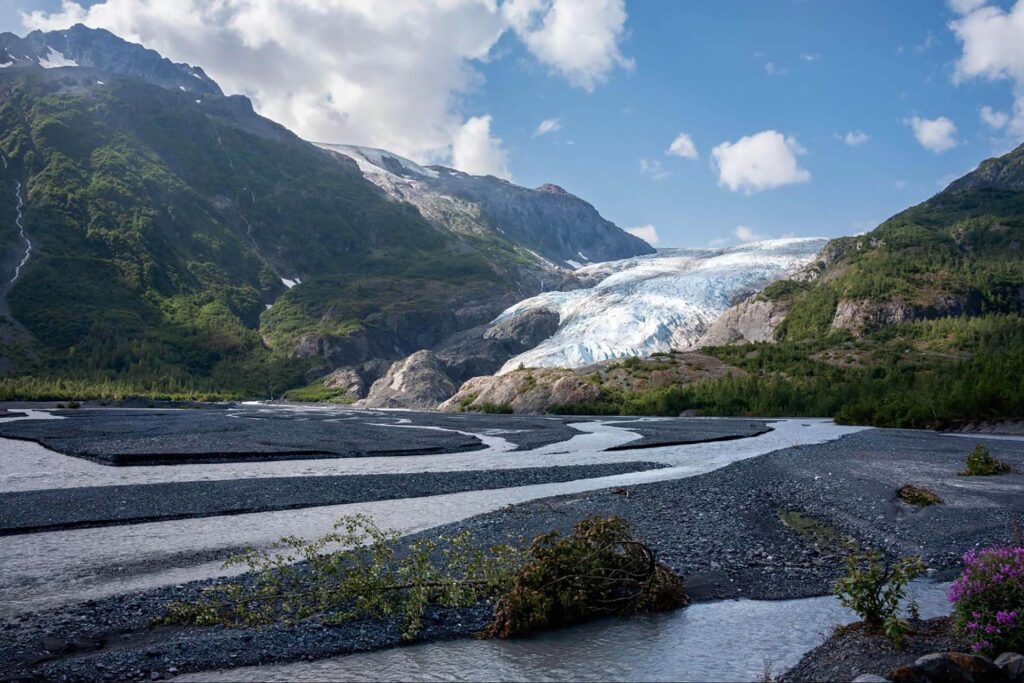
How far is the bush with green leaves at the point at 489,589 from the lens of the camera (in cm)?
885

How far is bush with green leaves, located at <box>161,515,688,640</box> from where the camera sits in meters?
8.85

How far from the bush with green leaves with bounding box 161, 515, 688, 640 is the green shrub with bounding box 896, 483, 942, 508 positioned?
8947mm

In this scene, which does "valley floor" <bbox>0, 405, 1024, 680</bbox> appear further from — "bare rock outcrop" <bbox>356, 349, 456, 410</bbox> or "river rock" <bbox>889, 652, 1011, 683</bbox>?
"bare rock outcrop" <bbox>356, 349, 456, 410</bbox>

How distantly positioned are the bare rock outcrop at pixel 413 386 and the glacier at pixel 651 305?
13.2 metres

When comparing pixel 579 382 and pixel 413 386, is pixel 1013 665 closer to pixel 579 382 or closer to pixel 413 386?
pixel 579 382

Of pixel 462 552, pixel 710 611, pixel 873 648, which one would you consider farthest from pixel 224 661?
pixel 873 648

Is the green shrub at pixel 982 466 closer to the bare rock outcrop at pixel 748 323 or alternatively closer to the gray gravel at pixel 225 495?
the gray gravel at pixel 225 495

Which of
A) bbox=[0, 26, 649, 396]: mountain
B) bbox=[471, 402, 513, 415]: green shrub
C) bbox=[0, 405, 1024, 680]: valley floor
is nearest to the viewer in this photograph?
bbox=[0, 405, 1024, 680]: valley floor

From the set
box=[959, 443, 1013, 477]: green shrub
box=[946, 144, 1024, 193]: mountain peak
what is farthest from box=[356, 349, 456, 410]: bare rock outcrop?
box=[946, 144, 1024, 193]: mountain peak

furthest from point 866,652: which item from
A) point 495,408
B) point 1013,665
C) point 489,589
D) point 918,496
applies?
point 495,408

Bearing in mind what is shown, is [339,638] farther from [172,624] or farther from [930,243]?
[930,243]

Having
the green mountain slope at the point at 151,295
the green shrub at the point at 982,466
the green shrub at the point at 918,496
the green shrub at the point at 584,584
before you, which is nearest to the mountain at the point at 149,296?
the green mountain slope at the point at 151,295

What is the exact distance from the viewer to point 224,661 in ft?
25.1

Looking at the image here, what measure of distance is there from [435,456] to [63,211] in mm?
169768
